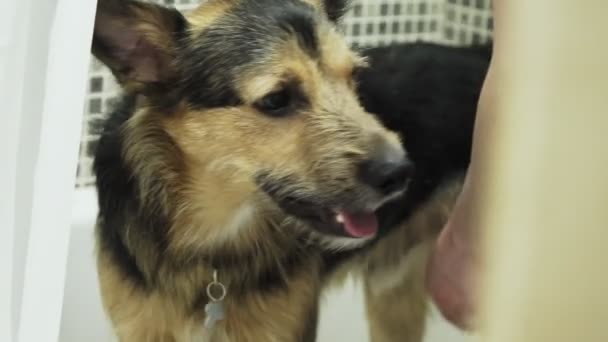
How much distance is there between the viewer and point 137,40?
2.38ft

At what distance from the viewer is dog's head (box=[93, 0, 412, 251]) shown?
712 millimetres

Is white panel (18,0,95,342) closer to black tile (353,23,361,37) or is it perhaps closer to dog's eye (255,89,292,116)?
dog's eye (255,89,292,116)

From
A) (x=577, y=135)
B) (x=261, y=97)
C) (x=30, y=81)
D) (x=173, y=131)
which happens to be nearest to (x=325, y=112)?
(x=261, y=97)

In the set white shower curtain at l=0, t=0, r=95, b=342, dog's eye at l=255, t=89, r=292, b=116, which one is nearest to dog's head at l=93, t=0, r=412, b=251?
dog's eye at l=255, t=89, r=292, b=116

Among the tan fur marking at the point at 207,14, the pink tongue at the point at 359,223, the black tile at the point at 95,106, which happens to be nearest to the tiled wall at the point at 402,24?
the black tile at the point at 95,106

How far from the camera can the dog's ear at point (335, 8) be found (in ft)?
2.61

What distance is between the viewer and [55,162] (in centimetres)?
61

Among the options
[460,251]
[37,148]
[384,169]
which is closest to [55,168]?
[37,148]

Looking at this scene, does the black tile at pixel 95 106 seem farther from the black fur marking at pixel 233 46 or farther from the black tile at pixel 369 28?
the black tile at pixel 369 28

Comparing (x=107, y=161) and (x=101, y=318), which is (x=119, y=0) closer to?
(x=107, y=161)

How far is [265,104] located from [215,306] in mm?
242

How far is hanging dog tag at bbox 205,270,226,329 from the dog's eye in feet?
0.72

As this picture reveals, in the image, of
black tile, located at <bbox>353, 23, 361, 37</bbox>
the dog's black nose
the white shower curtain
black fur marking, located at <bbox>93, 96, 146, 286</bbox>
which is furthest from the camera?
black tile, located at <bbox>353, 23, 361, 37</bbox>

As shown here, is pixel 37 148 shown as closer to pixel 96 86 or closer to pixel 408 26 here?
pixel 96 86
